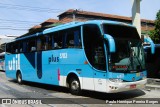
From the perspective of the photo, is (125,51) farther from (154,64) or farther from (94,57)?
(154,64)

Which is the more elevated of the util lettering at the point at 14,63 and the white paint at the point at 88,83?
the util lettering at the point at 14,63

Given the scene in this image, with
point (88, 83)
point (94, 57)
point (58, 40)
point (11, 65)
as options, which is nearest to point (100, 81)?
point (88, 83)

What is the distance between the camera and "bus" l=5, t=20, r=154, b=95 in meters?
10.7

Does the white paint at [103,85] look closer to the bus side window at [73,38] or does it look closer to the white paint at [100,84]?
the white paint at [100,84]

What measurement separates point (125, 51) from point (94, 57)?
4.13ft

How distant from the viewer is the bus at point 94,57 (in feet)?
35.1

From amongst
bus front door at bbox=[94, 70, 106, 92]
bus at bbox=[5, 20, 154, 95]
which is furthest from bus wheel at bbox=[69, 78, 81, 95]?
bus front door at bbox=[94, 70, 106, 92]

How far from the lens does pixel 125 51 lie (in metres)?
11.0

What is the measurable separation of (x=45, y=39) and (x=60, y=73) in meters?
2.26

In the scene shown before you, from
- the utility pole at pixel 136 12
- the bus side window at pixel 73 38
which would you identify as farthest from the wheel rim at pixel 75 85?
the utility pole at pixel 136 12

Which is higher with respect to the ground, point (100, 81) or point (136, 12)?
point (136, 12)

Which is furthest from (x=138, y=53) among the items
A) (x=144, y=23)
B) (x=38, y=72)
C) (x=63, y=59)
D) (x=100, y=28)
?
(x=144, y=23)

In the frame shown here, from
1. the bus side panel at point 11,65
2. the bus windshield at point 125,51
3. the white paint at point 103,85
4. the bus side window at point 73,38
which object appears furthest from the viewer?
the bus side panel at point 11,65

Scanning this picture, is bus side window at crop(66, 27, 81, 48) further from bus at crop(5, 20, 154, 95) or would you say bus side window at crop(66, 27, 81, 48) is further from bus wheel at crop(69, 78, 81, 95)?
bus wheel at crop(69, 78, 81, 95)
